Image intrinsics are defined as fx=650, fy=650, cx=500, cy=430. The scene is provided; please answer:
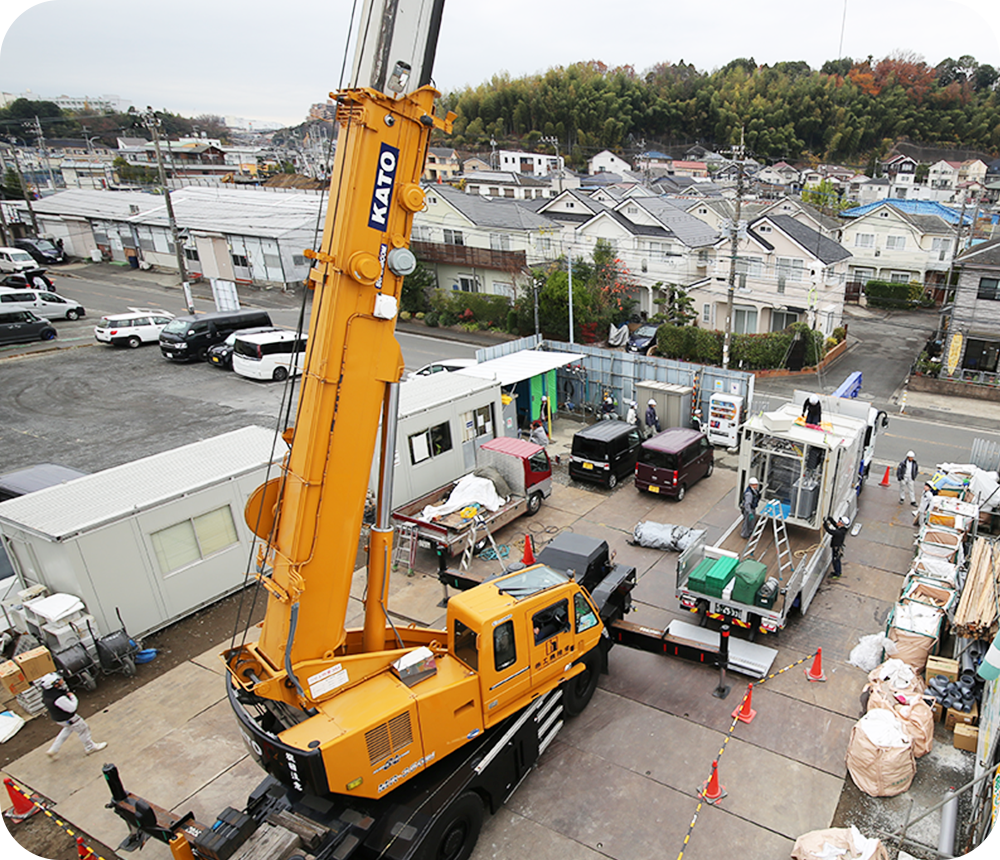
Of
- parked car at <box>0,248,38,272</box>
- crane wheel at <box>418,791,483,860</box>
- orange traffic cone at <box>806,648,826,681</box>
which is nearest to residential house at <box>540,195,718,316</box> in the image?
orange traffic cone at <box>806,648,826,681</box>

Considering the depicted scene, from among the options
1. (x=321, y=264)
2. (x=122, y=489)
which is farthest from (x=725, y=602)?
(x=122, y=489)

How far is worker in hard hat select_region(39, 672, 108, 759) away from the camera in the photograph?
8906 millimetres

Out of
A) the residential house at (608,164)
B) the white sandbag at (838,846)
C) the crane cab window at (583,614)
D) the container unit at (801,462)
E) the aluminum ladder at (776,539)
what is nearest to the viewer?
the white sandbag at (838,846)

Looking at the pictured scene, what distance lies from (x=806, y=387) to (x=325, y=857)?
90.0ft

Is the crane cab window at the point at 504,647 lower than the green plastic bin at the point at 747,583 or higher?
higher

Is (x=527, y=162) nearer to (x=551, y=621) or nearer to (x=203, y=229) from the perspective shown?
(x=203, y=229)

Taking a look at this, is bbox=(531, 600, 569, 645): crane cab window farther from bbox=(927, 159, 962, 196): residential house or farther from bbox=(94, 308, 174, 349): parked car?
bbox=(927, 159, 962, 196): residential house

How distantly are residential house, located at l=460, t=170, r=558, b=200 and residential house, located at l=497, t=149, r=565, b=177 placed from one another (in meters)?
21.7

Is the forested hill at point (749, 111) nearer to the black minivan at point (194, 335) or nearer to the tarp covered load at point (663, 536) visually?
the black minivan at point (194, 335)

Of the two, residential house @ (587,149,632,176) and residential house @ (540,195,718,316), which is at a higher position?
residential house @ (587,149,632,176)

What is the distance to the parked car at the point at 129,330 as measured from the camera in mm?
31594

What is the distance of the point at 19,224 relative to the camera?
189 ft

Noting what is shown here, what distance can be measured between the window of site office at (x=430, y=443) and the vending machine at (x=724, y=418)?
8.43 metres

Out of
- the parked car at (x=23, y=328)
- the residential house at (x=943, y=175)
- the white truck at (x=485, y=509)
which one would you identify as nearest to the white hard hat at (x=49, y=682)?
the white truck at (x=485, y=509)
